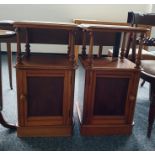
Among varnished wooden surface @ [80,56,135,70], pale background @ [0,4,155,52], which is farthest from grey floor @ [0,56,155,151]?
pale background @ [0,4,155,52]

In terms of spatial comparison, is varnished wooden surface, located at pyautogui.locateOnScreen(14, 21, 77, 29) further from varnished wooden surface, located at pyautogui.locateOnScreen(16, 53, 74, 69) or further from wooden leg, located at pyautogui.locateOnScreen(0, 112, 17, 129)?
wooden leg, located at pyautogui.locateOnScreen(0, 112, 17, 129)

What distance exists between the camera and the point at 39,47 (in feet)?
11.8

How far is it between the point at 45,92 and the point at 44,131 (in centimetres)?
28

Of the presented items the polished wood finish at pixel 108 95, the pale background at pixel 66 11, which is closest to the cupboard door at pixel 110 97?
the polished wood finish at pixel 108 95

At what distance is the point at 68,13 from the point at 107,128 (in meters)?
2.47

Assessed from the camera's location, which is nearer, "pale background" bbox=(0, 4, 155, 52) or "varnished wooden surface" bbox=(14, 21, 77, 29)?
"varnished wooden surface" bbox=(14, 21, 77, 29)

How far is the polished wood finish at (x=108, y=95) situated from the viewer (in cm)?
136

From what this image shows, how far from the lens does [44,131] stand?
1.44 metres

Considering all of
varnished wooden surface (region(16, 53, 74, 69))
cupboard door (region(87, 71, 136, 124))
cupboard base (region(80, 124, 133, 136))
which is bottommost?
cupboard base (region(80, 124, 133, 136))

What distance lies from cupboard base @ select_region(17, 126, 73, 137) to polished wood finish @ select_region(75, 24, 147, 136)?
114mm

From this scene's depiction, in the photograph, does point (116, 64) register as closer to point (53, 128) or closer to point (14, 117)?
point (53, 128)

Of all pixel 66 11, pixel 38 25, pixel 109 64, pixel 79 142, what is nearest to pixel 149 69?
pixel 109 64

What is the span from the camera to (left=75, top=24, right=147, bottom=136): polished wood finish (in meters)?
1.36
